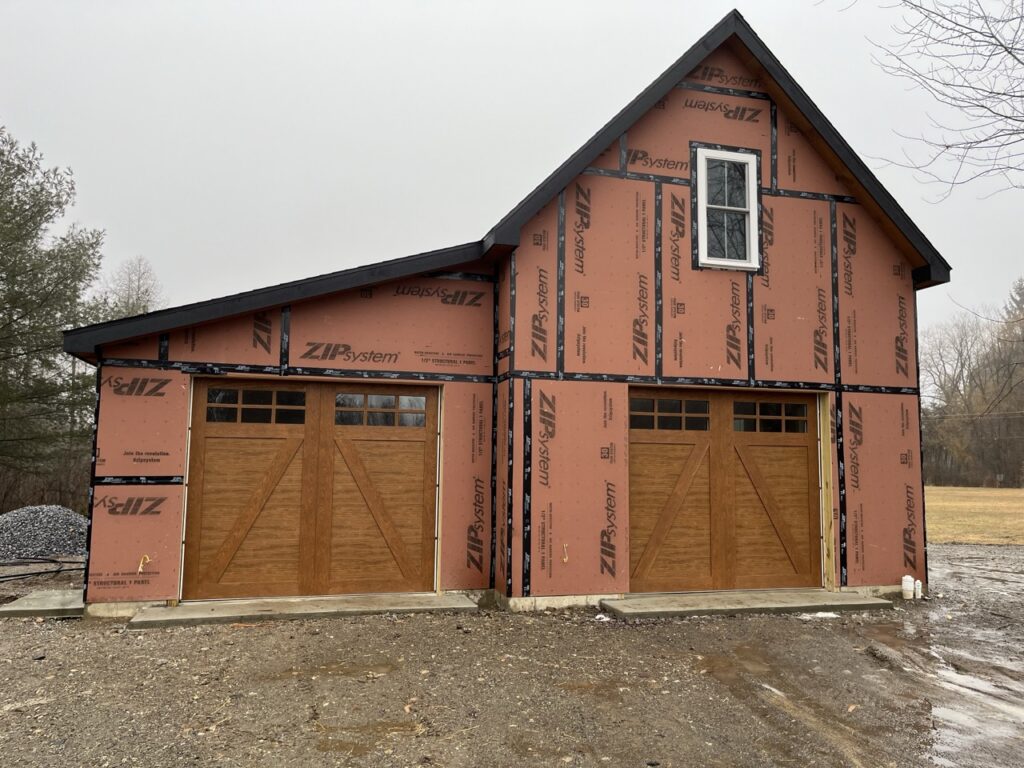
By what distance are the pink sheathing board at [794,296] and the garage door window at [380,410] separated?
4125mm

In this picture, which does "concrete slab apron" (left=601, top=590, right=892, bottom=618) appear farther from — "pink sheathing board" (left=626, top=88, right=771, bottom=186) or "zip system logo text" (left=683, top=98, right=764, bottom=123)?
"zip system logo text" (left=683, top=98, right=764, bottom=123)

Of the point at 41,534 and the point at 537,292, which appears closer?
the point at 537,292

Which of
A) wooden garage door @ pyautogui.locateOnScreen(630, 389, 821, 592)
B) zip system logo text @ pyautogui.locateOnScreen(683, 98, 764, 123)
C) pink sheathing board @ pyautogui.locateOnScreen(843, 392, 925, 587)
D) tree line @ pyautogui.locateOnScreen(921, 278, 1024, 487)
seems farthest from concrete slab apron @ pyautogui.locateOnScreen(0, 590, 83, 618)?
tree line @ pyautogui.locateOnScreen(921, 278, 1024, 487)

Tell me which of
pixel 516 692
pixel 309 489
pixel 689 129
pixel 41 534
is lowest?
pixel 516 692

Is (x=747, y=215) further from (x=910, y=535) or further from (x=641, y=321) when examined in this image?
(x=910, y=535)

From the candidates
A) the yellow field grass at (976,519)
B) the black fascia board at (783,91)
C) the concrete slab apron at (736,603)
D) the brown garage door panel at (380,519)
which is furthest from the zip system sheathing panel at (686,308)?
the yellow field grass at (976,519)

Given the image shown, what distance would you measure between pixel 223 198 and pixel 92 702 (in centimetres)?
5486

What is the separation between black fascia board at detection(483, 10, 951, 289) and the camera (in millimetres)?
7570

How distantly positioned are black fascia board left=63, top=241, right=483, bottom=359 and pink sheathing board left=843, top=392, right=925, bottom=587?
5.21 m

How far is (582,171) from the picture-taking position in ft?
26.0

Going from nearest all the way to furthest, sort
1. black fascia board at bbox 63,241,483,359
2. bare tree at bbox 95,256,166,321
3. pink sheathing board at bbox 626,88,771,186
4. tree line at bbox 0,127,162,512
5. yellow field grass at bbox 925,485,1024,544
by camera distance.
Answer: black fascia board at bbox 63,241,483,359, pink sheathing board at bbox 626,88,771,186, tree line at bbox 0,127,162,512, yellow field grass at bbox 925,485,1024,544, bare tree at bbox 95,256,166,321

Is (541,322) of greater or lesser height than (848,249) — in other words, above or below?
below

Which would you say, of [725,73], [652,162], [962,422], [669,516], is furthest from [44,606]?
[962,422]

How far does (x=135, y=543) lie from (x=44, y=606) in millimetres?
1089
